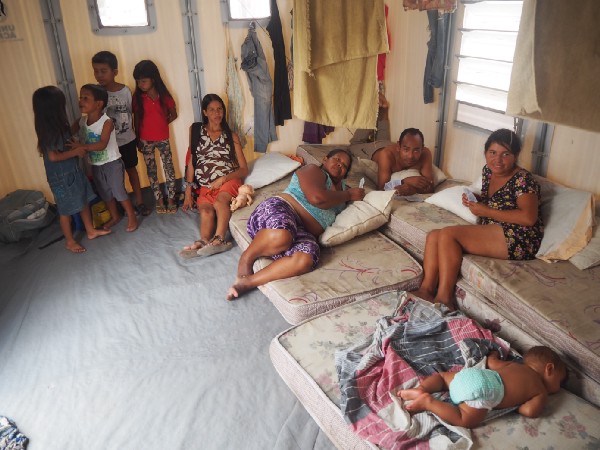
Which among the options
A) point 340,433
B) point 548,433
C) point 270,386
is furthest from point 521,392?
point 270,386

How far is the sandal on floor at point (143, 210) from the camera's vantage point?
154 inches

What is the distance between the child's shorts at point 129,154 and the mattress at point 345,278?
4.97ft

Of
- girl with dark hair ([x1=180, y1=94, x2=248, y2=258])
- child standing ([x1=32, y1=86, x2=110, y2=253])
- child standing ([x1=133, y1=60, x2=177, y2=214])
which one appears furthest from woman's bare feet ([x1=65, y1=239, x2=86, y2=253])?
girl with dark hair ([x1=180, y1=94, x2=248, y2=258])

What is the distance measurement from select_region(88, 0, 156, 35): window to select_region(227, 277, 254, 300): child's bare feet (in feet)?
7.75

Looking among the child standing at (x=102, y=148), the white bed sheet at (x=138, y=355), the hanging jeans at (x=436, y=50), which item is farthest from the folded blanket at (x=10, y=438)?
the hanging jeans at (x=436, y=50)

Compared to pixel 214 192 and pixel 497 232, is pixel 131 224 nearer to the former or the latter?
pixel 214 192

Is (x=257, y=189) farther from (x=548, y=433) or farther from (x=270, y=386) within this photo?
(x=548, y=433)

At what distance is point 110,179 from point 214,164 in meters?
0.80

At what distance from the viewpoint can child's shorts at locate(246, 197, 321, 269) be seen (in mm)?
2639

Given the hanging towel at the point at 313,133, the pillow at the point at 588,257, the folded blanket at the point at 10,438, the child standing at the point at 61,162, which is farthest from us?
the hanging towel at the point at 313,133

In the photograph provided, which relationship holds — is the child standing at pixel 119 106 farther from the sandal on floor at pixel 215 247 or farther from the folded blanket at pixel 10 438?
the folded blanket at pixel 10 438

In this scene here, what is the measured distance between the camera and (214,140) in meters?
3.70

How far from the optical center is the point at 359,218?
9.46 feet

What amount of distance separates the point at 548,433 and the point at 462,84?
2804 millimetres
